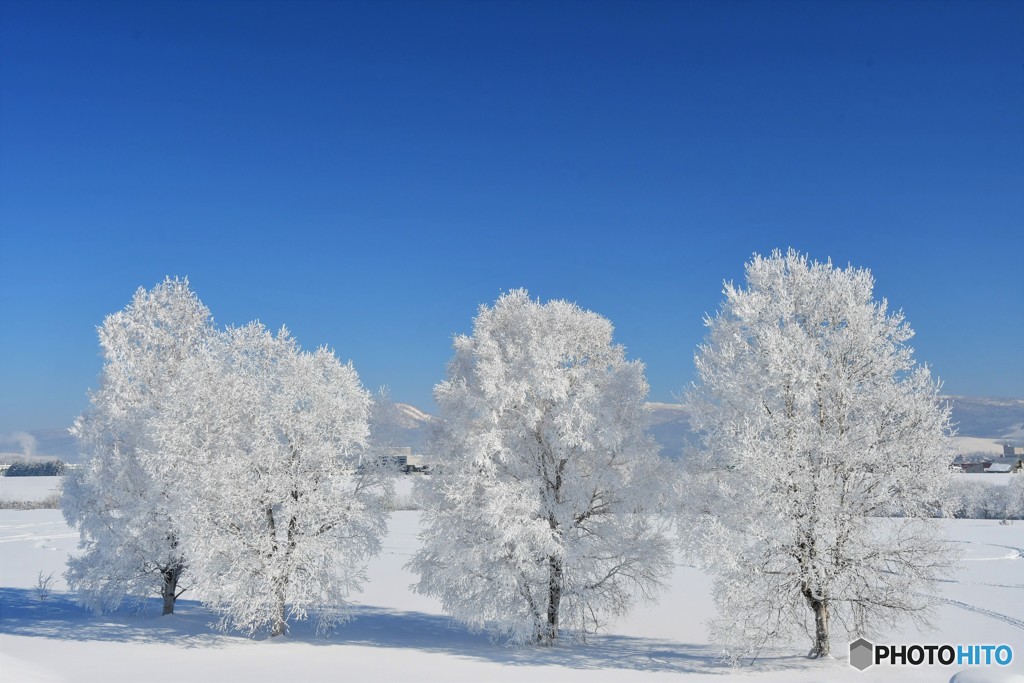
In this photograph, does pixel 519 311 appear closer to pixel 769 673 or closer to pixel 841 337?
pixel 841 337

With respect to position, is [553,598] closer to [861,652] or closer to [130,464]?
[861,652]

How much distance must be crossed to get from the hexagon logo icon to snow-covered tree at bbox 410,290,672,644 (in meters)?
5.82

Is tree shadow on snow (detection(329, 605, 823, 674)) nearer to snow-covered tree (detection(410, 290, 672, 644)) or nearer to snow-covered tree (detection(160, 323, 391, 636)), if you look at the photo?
snow-covered tree (detection(410, 290, 672, 644))

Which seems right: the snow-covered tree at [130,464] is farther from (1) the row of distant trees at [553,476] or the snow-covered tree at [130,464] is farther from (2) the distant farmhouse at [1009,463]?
(2) the distant farmhouse at [1009,463]

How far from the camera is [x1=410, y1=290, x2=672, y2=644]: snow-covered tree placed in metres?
21.7

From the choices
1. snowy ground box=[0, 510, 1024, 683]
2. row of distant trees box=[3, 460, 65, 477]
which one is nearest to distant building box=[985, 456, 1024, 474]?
snowy ground box=[0, 510, 1024, 683]

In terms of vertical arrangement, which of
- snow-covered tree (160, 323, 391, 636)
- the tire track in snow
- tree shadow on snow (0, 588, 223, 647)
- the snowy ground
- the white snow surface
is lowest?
the white snow surface

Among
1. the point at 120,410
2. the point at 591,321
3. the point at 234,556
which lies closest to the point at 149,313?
the point at 120,410

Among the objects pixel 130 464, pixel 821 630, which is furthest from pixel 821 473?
pixel 130 464

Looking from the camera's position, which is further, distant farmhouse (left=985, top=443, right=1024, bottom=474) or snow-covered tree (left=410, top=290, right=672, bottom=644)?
distant farmhouse (left=985, top=443, right=1024, bottom=474)

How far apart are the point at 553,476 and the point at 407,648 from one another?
689cm

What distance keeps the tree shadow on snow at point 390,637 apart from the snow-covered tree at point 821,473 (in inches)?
86.4

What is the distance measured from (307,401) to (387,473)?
11.7 feet

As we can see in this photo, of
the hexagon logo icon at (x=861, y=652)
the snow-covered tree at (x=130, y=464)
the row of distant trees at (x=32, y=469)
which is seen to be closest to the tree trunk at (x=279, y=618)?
the snow-covered tree at (x=130, y=464)
